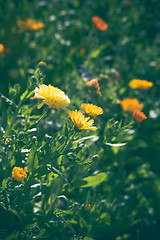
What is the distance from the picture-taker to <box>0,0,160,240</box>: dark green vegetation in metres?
1.31

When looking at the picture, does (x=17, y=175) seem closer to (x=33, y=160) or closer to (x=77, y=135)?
(x=33, y=160)

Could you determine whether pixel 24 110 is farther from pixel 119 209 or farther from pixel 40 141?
pixel 119 209

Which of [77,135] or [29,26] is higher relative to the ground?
[29,26]

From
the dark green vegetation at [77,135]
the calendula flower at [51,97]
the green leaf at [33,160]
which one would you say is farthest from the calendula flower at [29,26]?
the green leaf at [33,160]

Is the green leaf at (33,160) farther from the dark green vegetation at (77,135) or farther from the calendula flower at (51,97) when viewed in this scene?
the calendula flower at (51,97)

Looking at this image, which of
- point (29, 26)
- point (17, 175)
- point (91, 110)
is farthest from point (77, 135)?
point (29, 26)

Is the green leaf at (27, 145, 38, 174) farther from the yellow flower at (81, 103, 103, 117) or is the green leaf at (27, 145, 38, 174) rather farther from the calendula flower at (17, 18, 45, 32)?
the calendula flower at (17, 18, 45, 32)

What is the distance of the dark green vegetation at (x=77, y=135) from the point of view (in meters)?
1.31

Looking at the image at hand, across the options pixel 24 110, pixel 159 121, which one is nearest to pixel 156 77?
pixel 159 121

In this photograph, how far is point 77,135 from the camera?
1.28 meters

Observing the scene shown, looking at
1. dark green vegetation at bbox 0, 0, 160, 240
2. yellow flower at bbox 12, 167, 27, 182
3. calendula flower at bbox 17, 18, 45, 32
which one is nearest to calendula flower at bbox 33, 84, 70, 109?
dark green vegetation at bbox 0, 0, 160, 240

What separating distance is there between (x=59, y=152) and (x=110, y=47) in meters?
2.37

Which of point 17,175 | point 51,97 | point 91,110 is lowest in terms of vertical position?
point 17,175

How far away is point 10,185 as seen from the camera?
1296 mm
